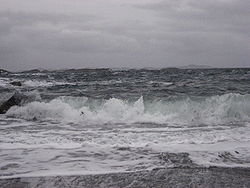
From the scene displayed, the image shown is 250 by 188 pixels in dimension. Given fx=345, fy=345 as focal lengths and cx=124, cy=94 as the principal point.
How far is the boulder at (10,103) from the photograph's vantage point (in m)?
14.5

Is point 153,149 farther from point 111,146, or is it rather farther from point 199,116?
point 199,116

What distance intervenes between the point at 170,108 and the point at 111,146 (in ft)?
23.7

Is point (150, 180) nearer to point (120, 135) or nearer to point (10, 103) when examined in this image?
point (120, 135)

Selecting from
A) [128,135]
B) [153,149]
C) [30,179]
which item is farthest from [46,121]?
[30,179]

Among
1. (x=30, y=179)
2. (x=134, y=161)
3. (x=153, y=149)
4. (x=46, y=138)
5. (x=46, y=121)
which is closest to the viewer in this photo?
(x=30, y=179)

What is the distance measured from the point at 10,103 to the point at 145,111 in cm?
592

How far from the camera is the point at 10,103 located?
15.1 metres

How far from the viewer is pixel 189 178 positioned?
518cm

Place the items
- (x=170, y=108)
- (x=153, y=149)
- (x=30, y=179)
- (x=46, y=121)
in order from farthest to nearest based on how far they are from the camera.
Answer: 1. (x=170, y=108)
2. (x=46, y=121)
3. (x=153, y=149)
4. (x=30, y=179)

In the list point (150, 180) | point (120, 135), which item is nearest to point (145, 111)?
point (120, 135)

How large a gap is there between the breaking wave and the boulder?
244 millimetres

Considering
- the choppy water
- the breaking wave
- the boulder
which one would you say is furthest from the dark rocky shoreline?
the boulder

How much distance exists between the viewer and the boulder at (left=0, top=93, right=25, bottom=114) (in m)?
14.5

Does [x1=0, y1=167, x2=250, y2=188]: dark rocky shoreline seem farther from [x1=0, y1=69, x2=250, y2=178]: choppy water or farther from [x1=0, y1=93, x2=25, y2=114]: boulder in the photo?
[x1=0, y1=93, x2=25, y2=114]: boulder
